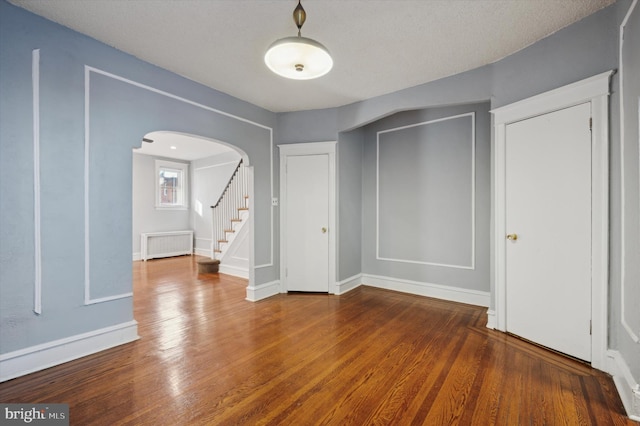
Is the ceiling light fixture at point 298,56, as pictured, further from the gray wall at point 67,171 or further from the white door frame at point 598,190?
the white door frame at point 598,190

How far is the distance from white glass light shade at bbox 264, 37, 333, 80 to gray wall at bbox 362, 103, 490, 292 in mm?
2695

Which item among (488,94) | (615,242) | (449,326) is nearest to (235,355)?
A: (449,326)

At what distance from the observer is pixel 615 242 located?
212 centimetres

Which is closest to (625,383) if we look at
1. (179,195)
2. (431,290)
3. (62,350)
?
(431,290)

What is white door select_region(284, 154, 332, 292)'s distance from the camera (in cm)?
439

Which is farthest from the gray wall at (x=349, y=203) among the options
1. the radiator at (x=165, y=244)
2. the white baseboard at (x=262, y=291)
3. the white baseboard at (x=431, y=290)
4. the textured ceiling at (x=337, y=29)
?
the radiator at (x=165, y=244)

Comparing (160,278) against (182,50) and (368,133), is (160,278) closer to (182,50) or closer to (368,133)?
(182,50)

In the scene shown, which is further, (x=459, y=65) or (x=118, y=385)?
(x=459, y=65)

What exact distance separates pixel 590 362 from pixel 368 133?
3.86 metres

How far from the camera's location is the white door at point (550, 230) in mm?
2346

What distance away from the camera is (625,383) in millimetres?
1873

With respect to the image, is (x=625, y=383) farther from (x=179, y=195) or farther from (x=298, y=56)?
(x=179, y=195)

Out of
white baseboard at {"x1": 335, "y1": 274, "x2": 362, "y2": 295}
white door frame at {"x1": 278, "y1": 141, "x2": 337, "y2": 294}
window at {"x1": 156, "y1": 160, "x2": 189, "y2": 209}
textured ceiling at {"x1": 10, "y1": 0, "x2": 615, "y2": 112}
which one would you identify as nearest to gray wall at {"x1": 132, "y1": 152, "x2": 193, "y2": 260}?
window at {"x1": 156, "y1": 160, "x2": 189, "y2": 209}

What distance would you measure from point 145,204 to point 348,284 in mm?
6232
